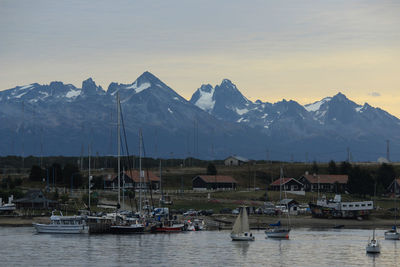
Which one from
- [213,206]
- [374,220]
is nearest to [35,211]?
[213,206]

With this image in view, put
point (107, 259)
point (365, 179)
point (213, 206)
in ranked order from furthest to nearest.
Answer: point (365, 179), point (213, 206), point (107, 259)

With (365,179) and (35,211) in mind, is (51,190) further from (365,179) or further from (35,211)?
(365,179)

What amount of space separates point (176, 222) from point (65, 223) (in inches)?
706

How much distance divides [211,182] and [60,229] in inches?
3028

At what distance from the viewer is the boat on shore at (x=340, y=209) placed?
150250mm

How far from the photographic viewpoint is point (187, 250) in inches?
3937

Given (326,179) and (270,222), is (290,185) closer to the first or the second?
(326,179)

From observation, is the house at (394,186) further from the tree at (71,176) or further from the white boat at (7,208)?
the white boat at (7,208)

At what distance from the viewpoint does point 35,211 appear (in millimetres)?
142625

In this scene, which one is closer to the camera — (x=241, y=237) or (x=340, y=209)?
(x=241, y=237)

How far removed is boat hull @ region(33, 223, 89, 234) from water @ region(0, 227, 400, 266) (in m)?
2.09

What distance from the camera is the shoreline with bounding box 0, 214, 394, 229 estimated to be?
13438cm

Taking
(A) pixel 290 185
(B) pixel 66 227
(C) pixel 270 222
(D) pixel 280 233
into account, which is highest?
(A) pixel 290 185

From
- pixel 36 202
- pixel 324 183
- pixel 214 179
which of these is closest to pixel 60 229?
pixel 36 202
